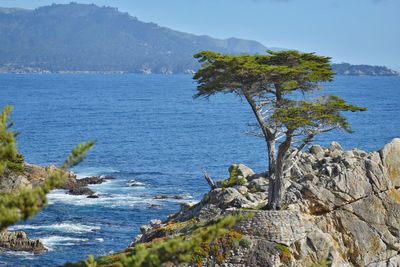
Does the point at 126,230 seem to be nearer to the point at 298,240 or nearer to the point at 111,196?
the point at 111,196

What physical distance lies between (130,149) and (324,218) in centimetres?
5985

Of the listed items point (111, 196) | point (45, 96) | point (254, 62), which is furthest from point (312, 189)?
point (45, 96)

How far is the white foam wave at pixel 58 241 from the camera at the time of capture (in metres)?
45.9

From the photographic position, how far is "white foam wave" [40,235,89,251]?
45.9 m

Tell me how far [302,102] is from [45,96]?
167m

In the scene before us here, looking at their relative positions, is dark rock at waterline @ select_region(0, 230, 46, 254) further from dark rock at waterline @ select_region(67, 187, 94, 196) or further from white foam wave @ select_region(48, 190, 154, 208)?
dark rock at waterline @ select_region(67, 187, 94, 196)

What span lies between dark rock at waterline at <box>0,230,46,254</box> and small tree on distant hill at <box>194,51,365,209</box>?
18.2 m

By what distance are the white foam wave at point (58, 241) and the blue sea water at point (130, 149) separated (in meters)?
0.07

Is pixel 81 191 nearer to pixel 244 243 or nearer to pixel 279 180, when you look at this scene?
pixel 279 180

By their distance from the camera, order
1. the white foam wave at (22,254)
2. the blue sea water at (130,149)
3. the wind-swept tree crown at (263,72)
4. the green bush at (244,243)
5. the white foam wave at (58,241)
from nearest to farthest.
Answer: the green bush at (244,243)
the wind-swept tree crown at (263,72)
the white foam wave at (22,254)
the white foam wave at (58,241)
the blue sea water at (130,149)

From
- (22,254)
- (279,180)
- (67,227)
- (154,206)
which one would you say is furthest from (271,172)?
(154,206)

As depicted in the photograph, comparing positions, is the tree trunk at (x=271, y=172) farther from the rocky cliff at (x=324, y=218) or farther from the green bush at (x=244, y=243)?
the green bush at (x=244, y=243)

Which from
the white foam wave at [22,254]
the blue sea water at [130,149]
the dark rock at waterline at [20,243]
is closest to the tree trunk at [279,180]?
the blue sea water at [130,149]

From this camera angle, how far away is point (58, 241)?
47000 millimetres
